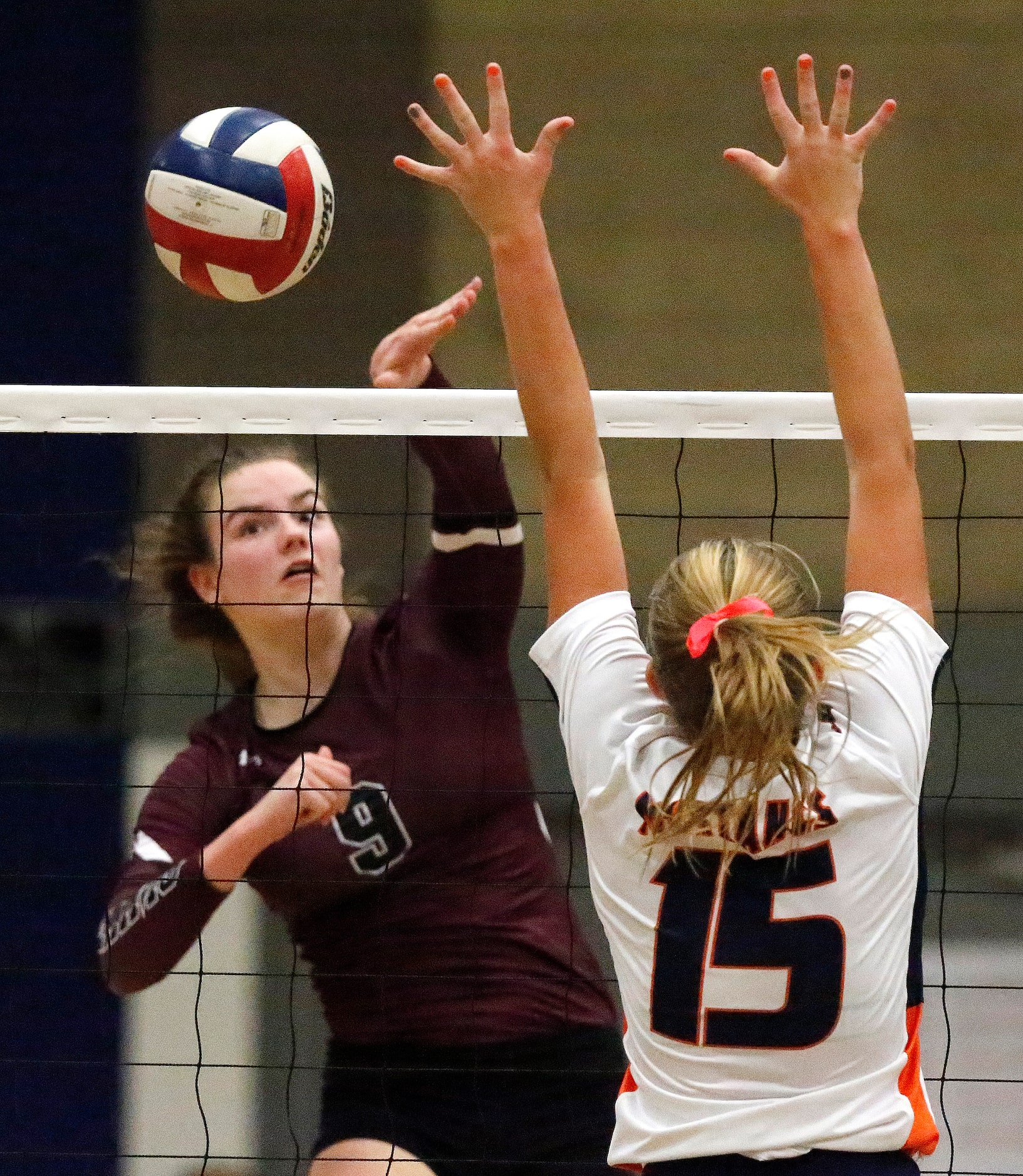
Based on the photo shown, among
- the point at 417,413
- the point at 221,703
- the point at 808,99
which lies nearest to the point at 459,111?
the point at 808,99

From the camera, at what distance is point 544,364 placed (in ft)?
5.53

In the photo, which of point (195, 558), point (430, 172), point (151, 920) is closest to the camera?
point (430, 172)

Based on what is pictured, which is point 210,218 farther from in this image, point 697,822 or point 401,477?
point 401,477

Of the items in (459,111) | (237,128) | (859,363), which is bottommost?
(859,363)

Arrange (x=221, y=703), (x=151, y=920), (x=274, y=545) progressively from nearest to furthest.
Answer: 1. (x=151, y=920)
2. (x=274, y=545)
3. (x=221, y=703)

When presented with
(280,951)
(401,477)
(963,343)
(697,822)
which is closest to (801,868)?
(697,822)

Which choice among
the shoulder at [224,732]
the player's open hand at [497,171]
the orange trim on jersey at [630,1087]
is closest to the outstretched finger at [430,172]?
the player's open hand at [497,171]

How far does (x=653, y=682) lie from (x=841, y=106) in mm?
669

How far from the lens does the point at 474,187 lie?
5.69 feet

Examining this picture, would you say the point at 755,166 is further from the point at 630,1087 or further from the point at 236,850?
the point at 236,850

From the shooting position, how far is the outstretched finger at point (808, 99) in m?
1.63

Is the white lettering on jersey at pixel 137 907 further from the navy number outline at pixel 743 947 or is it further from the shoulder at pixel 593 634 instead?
the navy number outline at pixel 743 947

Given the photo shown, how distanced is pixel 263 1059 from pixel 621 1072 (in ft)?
7.79

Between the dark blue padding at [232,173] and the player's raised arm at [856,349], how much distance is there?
0.93 meters
